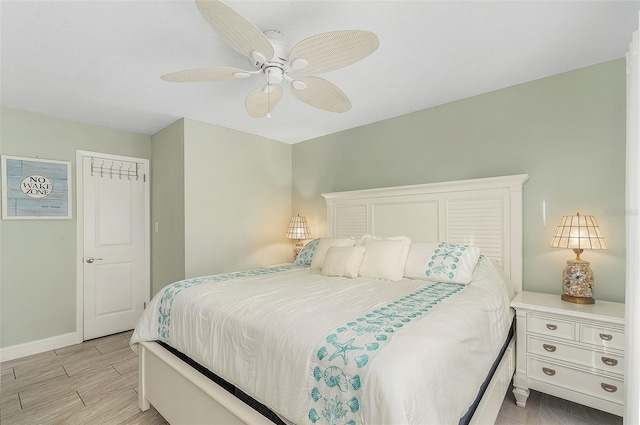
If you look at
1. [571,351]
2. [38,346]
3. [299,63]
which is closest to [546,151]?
[571,351]

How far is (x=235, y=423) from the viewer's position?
52.5 inches

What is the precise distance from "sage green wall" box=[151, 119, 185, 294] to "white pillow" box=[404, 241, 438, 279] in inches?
90.8

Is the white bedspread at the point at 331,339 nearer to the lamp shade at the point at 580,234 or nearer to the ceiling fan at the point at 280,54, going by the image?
the lamp shade at the point at 580,234

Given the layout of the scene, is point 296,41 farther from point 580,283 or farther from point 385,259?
point 580,283

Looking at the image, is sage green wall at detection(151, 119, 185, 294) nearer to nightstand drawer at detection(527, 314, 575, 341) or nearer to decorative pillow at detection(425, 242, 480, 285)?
decorative pillow at detection(425, 242, 480, 285)

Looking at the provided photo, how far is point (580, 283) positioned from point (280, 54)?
245 centimetres

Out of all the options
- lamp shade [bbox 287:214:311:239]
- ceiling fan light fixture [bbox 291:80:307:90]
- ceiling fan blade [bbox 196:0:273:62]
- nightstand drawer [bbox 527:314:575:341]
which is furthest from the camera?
lamp shade [bbox 287:214:311:239]

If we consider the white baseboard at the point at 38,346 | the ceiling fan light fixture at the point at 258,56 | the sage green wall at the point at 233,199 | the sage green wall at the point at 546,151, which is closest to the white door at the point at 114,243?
the white baseboard at the point at 38,346

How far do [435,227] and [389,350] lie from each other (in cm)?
199

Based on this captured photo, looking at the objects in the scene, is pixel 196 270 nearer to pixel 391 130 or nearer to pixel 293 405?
pixel 293 405

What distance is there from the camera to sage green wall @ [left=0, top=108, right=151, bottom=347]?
2.87m

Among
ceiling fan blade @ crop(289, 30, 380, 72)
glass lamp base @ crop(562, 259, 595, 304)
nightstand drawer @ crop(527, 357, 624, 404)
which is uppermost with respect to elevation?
ceiling fan blade @ crop(289, 30, 380, 72)

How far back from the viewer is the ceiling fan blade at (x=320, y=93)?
1788mm

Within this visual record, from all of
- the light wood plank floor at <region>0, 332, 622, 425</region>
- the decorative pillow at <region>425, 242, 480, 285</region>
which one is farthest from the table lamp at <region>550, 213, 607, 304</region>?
the light wood plank floor at <region>0, 332, 622, 425</region>
